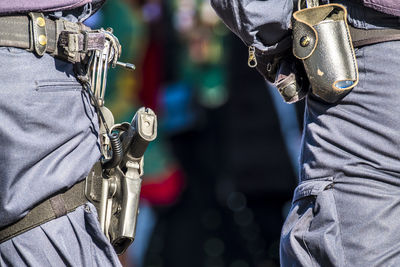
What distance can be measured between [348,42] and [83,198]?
93cm

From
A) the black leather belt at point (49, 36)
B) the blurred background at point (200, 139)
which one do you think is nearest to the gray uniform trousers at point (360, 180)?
the black leather belt at point (49, 36)

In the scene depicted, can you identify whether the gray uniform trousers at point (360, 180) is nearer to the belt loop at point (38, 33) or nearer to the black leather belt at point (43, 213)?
the black leather belt at point (43, 213)

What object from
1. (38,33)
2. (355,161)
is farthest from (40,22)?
(355,161)

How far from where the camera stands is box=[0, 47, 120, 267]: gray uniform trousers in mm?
2318

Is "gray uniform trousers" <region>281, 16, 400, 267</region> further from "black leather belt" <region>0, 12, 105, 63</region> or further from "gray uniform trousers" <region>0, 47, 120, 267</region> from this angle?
"black leather belt" <region>0, 12, 105, 63</region>

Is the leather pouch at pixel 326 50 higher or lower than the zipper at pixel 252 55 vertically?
higher

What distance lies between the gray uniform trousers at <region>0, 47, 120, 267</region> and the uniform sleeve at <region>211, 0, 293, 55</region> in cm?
54

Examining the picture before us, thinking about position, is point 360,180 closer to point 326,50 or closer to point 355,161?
point 355,161

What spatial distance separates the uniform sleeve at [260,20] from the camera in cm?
255

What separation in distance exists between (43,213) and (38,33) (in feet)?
1.71

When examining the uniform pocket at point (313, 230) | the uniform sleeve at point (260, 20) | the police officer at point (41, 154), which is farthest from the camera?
the uniform sleeve at point (260, 20)

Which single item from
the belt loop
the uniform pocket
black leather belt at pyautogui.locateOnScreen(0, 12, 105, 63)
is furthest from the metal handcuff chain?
the uniform pocket

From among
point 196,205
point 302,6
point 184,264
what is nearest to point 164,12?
point 196,205

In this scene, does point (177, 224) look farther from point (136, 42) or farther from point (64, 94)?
point (64, 94)
